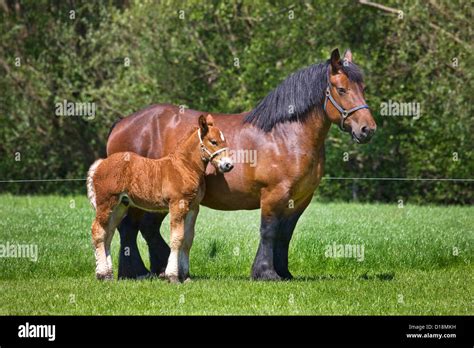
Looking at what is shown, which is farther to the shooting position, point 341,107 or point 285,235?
point 285,235

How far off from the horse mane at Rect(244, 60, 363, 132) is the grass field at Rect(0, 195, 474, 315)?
1926 millimetres

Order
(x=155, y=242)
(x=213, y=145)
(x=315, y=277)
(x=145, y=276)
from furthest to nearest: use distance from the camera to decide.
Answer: (x=315, y=277) < (x=155, y=242) < (x=145, y=276) < (x=213, y=145)

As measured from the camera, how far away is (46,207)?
18656 millimetres

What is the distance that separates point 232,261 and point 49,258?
256cm

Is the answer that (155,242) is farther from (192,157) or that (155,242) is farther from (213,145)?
(213,145)

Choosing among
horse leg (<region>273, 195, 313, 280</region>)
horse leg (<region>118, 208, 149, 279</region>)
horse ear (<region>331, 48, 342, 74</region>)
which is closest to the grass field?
horse leg (<region>273, 195, 313, 280</region>)

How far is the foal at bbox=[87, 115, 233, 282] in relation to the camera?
34.2 ft

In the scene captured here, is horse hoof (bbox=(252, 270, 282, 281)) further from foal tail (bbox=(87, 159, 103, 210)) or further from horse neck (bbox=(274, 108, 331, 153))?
foal tail (bbox=(87, 159, 103, 210))

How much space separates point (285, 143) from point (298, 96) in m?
0.57

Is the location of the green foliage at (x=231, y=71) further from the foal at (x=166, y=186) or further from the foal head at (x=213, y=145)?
the foal head at (x=213, y=145)

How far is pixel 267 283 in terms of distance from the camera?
10.6 meters

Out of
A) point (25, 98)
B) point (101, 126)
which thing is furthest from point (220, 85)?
point (25, 98)

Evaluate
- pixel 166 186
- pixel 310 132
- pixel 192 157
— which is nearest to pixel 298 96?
pixel 310 132

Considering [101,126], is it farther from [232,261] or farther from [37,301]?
[37,301]
